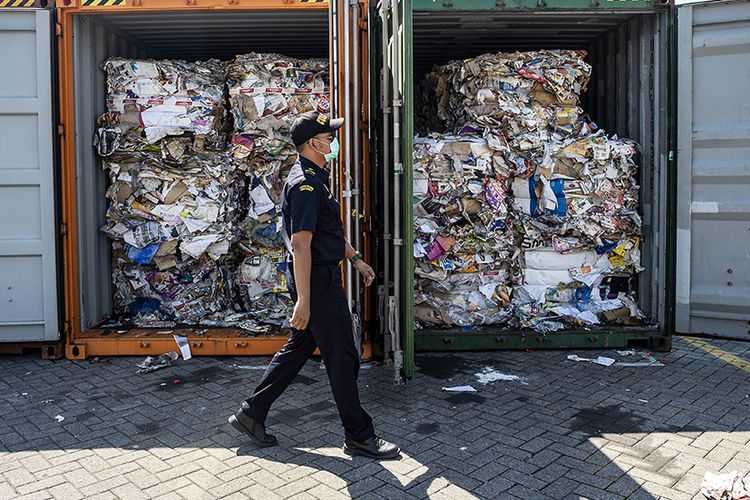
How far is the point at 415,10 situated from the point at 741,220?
11.5ft

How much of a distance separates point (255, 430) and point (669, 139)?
4315 millimetres

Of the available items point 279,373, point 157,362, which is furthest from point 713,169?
point 157,362

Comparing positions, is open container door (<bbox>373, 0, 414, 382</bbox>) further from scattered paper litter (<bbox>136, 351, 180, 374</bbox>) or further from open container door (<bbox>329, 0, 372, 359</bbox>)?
scattered paper litter (<bbox>136, 351, 180, 374</bbox>)

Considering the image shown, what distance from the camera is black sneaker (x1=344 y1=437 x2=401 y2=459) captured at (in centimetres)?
359

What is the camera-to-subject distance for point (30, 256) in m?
5.40

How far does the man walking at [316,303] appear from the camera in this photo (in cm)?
353

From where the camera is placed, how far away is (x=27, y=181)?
5.33 m

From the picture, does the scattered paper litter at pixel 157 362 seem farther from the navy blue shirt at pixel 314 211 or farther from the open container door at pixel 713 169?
the open container door at pixel 713 169

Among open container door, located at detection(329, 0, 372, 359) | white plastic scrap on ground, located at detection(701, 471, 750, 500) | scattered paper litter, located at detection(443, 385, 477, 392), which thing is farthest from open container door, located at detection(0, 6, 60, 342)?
white plastic scrap on ground, located at detection(701, 471, 750, 500)

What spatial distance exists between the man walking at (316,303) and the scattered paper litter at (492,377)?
1.54 metres

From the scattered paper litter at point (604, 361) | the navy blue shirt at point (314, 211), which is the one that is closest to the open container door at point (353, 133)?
the navy blue shirt at point (314, 211)

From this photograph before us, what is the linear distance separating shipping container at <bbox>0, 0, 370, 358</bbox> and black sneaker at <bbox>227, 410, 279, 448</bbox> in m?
1.46

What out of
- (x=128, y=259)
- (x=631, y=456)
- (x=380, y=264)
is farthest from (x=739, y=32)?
(x=128, y=259)

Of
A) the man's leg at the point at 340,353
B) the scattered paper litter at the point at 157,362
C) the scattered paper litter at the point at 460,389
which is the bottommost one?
the scattered paper litter at the point at 460,389
